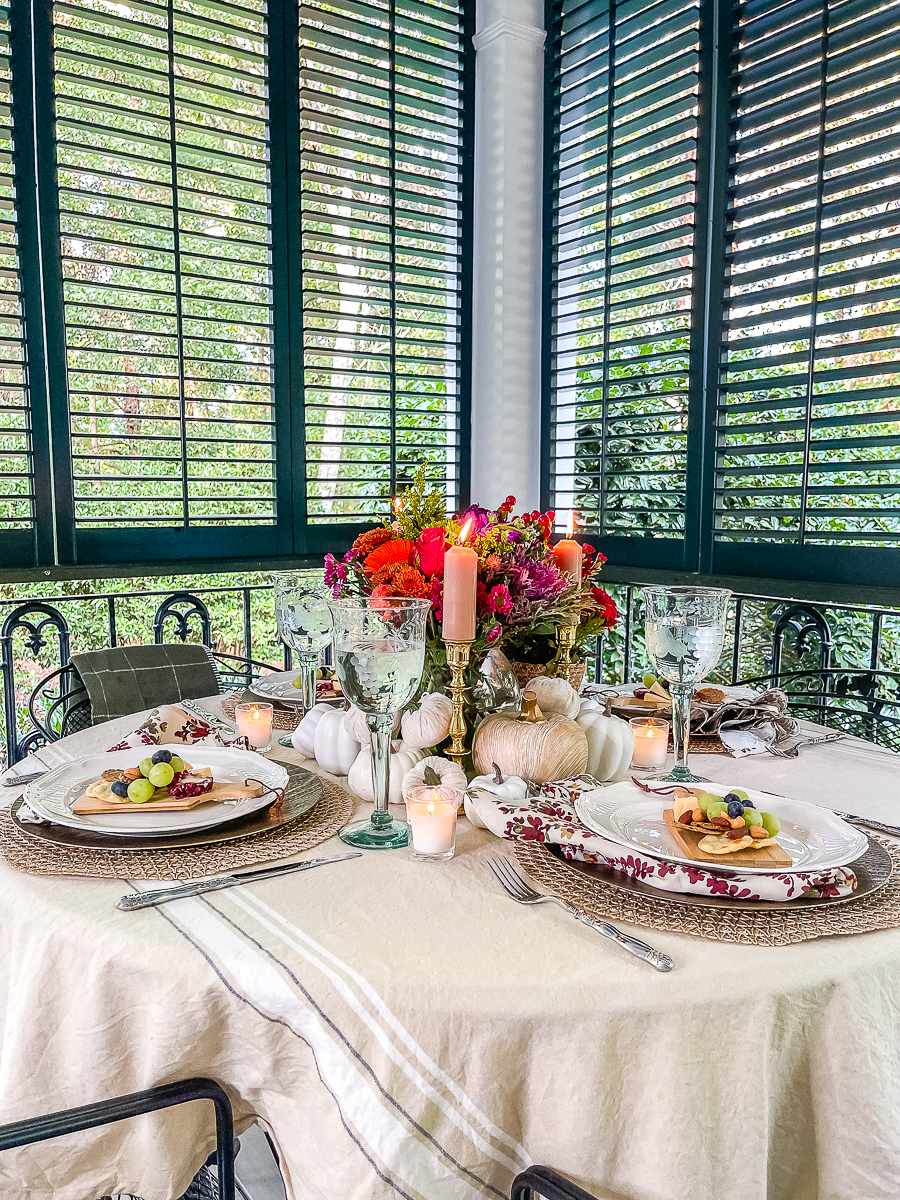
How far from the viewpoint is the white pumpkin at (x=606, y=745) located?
1062 mm

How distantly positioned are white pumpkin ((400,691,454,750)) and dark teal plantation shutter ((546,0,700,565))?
1854 millimetres

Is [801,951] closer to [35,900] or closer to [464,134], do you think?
[35,900]

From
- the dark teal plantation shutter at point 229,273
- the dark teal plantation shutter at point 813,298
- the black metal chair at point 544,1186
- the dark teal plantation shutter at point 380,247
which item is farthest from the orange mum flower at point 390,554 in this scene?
the dark teal plantation shutter at point 380,247

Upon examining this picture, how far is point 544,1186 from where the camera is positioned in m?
0.56

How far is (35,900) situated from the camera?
0.75 metres

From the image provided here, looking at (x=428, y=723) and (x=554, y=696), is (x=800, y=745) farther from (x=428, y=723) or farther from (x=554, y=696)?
(x=428, y=723)

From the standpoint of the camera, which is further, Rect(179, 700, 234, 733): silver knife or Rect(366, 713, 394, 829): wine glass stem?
Rect(179, 700, 234, 733): silver knife

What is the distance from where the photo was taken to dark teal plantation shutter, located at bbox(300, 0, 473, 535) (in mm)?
2912

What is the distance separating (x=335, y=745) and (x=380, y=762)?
0.21 m

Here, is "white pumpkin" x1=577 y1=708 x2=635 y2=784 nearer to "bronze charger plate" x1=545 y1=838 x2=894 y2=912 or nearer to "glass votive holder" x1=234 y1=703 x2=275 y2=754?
"bronze charger plate" x1=545 y1=838 x2=894 y2=912

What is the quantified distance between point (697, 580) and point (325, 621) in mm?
1675

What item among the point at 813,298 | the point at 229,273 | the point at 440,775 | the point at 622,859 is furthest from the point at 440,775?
the point at 229,273

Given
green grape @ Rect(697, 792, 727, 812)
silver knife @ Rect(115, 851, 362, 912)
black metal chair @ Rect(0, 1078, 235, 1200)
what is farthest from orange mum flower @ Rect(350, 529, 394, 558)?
black metal chair @ Rect(0, 1078, 235, 1200)

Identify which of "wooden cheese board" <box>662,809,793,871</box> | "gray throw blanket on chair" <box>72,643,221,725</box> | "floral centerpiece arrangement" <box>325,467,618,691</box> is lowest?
"gray throw blanket on chair" <box>72,643,221,725</box>
